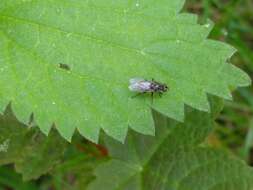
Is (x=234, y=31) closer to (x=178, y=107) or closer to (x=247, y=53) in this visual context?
(x=247, y=53)

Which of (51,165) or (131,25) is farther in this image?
(51,165)

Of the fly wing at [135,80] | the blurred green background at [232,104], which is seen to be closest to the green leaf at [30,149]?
the blurred green background at [232,104]

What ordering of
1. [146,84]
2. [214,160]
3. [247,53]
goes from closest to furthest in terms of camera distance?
[146,84] → [214,160] → [247,53]

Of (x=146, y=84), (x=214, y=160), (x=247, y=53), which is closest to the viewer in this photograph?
(x=146, y=84)

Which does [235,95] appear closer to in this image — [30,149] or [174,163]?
[174,163]

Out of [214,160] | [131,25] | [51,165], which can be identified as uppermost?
[131,25]

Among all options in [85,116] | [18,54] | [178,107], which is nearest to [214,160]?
[178,107]

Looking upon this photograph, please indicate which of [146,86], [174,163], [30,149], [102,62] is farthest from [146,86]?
[30,149]
